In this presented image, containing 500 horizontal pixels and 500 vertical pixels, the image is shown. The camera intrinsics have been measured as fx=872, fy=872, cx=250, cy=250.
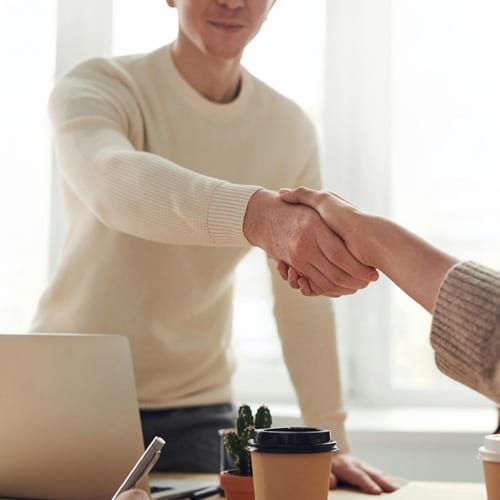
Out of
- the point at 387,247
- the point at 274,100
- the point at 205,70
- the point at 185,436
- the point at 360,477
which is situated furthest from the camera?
the point at 274,100

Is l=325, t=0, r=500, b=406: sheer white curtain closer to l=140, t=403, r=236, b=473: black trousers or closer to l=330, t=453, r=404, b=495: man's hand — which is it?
l=140, t=403, r=236, b=473: black trousers

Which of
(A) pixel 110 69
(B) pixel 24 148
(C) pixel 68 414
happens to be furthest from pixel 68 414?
(B) pixel 24 148

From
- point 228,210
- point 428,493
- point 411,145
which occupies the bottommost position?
point 428,493

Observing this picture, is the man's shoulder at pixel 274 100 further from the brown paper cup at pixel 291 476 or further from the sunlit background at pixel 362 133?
the brown paper cup at pixel 291 476

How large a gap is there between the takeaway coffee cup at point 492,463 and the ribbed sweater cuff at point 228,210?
525 millimetres

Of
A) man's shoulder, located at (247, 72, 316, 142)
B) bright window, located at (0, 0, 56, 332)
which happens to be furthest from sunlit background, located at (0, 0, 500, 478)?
man's shoulder, located at (247, 72, 316, 142)

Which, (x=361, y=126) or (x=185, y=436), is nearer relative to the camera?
(x=185, y=436)

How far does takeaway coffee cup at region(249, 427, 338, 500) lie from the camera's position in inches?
39.6

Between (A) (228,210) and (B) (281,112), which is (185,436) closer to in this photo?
(A) (228,210)

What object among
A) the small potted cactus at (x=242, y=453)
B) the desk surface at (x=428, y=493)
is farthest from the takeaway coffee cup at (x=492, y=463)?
the small potted cactus at (x=242, y=453)

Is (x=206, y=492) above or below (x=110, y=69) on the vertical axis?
below

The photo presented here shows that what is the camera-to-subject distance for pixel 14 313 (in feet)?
9.25

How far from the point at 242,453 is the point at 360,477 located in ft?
1.05

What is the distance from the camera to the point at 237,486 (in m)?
1.18
